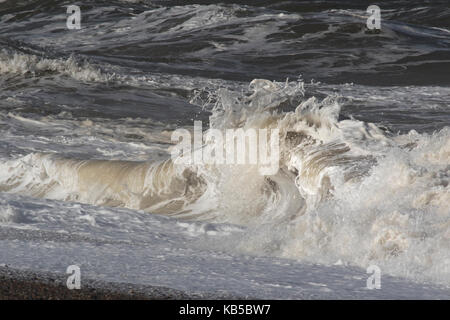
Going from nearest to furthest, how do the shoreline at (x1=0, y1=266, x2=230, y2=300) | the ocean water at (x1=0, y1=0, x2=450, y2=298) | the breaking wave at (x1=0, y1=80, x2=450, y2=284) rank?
the shoreline at (x1=0, y1=266, x2=230, y2=300), the ocean water at (x1=0, y1=0, x2=450, y2=298), the breaking wave at (x1=0, y1=80, x2=450, y2=284)

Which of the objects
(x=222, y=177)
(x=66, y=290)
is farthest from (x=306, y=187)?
→ (x=66, y=290)

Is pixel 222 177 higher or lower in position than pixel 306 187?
higher

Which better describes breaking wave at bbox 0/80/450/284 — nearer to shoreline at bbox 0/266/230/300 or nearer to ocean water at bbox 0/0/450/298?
ocean water at bbox 0/0/450/298

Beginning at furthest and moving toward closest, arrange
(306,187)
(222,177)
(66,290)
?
(222,177), (306,187), (66,290)

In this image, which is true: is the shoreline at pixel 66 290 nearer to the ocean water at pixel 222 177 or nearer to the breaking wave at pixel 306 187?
the ocean water at pixel 222 177

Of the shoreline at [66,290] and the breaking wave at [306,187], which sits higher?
the breaking wave at [306,187]

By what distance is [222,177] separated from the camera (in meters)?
7.84

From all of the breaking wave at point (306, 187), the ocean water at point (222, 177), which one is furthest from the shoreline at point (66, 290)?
the breaking wave at point (306, 187)

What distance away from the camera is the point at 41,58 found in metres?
17.1

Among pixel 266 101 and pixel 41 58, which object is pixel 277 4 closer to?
pixel 41 58

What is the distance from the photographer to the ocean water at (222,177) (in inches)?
192

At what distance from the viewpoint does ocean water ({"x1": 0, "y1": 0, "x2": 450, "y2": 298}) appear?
4.88 meters

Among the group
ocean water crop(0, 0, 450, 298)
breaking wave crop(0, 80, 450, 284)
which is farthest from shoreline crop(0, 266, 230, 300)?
breaking wave crop(0, 80, 450, 284)

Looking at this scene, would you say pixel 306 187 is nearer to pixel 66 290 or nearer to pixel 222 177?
pixel 222 177
